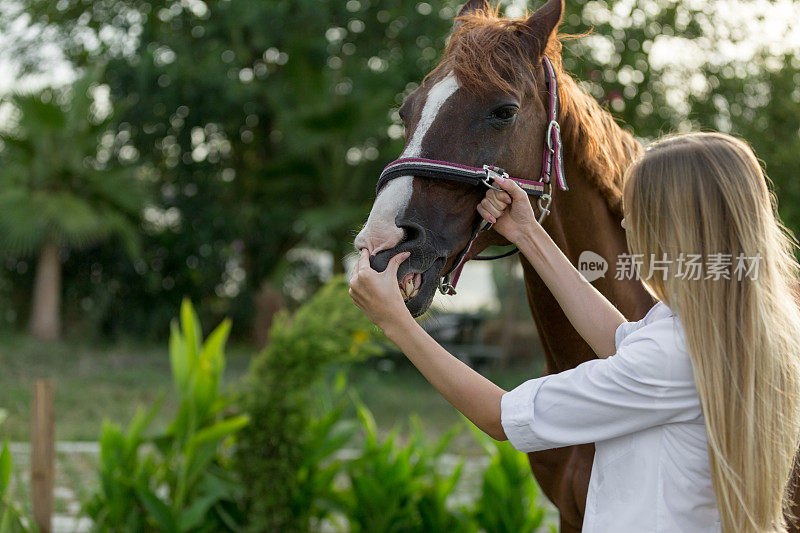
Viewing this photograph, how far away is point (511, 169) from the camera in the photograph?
1.77 m

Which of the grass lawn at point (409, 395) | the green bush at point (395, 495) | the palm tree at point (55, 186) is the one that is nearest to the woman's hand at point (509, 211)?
the green bush at point (395, 495)

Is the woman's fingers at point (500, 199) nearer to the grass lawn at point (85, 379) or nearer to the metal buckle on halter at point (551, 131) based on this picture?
the metal buckle on halter at point (551, 131)

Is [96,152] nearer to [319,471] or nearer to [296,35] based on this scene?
[296,35]

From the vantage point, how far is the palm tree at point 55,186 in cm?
921

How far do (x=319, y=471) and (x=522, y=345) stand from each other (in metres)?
8.99

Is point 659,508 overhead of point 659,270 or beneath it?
beneath

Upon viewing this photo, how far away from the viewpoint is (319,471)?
11.7 ft

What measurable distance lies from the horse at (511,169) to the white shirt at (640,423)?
16.7 inches

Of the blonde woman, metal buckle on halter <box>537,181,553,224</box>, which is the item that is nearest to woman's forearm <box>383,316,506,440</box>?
the blonde woman

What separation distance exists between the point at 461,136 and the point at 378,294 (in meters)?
0.53

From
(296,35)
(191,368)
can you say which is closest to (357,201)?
(296,35)

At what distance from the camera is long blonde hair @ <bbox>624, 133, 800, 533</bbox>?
1194mm

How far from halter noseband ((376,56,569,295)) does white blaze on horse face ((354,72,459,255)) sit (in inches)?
1.1

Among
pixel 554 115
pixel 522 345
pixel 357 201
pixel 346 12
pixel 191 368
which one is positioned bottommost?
pixel 522 345
